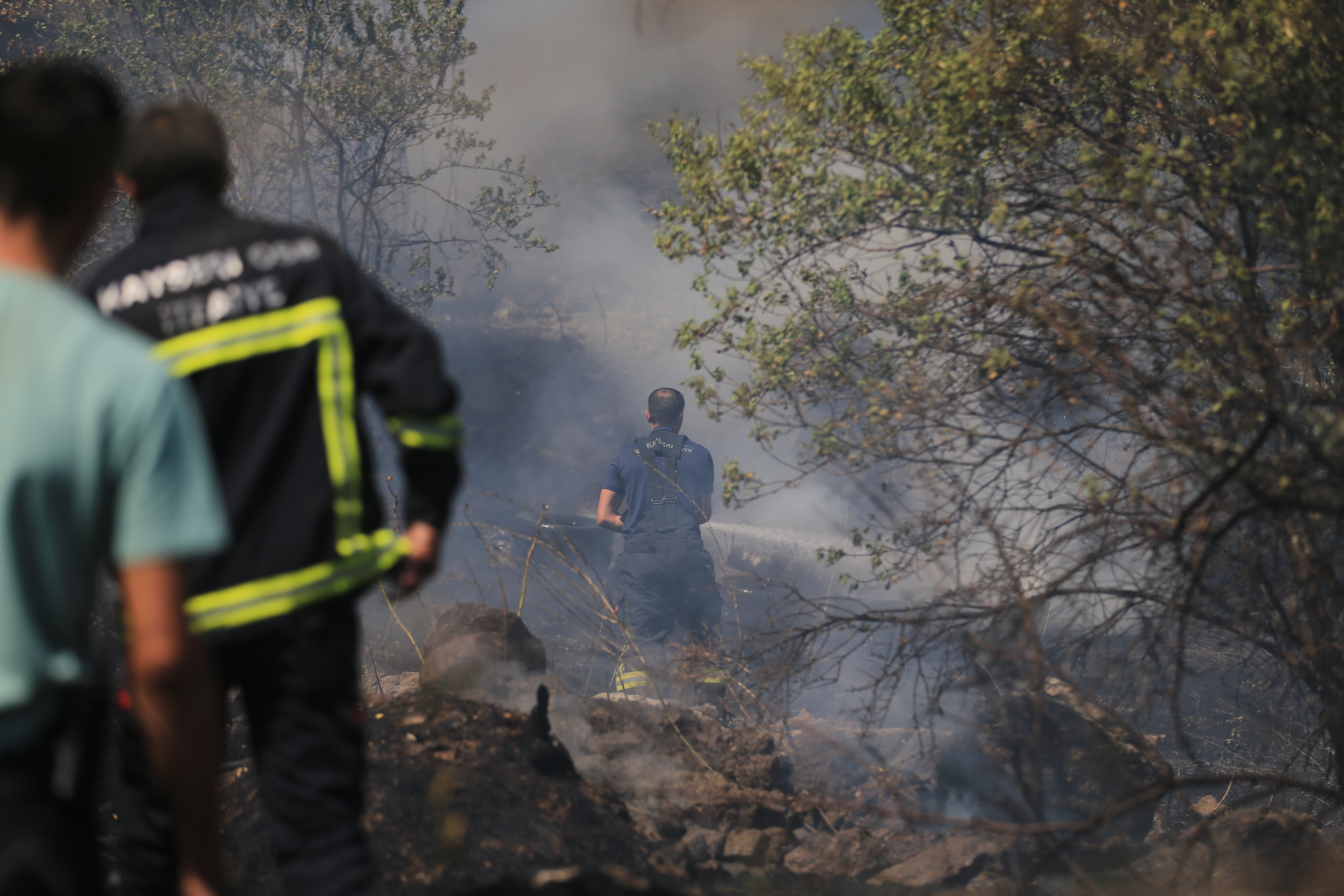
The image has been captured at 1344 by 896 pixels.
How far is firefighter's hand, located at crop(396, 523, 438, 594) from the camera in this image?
1.57 metres

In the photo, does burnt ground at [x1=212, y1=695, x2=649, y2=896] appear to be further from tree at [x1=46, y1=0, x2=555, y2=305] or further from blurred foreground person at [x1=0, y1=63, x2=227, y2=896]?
tree at [x1=46, y1=0, x2=555, y2=305]

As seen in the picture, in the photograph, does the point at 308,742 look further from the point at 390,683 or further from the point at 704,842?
the point at 390,683

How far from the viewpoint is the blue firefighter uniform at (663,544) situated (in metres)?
5.95

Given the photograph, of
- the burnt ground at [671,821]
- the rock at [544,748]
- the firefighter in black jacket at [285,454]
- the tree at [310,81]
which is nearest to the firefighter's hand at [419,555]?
the firefighter in black jacket at [285,454]

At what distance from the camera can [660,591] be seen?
6012 mm

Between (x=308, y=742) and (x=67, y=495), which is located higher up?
(x=67, y=495)

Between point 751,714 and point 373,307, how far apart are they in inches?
152

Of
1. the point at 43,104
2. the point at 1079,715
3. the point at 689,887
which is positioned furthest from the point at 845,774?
the point at 43,104

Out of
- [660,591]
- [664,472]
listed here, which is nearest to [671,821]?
[660,591]

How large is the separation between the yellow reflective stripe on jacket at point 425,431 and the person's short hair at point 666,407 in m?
4.49

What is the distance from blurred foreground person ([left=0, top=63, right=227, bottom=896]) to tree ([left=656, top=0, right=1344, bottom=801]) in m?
2.45

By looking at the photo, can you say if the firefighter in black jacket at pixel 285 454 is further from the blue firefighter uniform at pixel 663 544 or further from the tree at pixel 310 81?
the tree at pixel 310 81

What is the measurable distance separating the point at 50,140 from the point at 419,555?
2.73 feet

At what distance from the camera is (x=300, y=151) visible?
33.5 ft
